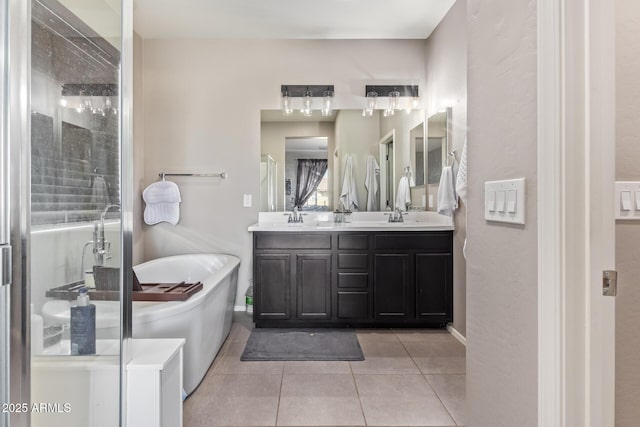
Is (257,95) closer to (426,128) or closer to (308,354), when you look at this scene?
(426,128)

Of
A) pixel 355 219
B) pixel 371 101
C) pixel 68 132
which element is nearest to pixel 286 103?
pixel 371 101

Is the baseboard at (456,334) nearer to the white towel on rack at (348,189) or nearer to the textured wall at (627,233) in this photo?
the white towel on rack at (348,189)

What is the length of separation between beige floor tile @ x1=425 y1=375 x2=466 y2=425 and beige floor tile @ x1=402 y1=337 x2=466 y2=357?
33 centimetres

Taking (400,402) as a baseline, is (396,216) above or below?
above

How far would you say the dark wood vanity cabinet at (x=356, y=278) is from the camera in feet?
9.32

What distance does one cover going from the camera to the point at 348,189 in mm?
3395

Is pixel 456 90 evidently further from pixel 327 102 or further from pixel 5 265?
pixel 5 265

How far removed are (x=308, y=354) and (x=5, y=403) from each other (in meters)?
1.86

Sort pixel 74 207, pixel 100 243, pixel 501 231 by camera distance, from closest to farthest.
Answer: pixel 501 231 → pixel 74 207 → pixel 100 243

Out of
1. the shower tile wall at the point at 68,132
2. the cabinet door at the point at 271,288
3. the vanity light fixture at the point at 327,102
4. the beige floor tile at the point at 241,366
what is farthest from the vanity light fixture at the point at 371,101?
the shower tile wall at the point at 68,132

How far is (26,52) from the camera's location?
0.78 m

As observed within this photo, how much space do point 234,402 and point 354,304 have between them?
1312 mm

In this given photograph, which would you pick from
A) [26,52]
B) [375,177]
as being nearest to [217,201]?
[375,177]

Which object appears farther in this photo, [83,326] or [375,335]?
[375,335]
